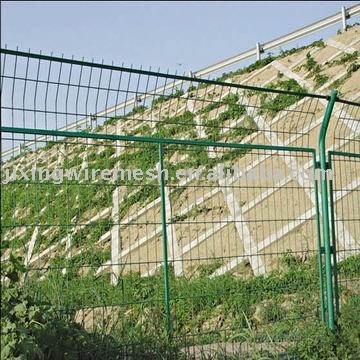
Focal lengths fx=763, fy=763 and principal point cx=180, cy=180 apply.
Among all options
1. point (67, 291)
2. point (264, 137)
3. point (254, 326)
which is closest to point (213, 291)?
point (254, 326)

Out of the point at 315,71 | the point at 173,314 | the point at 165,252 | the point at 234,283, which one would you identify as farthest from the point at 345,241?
the point at 315,71

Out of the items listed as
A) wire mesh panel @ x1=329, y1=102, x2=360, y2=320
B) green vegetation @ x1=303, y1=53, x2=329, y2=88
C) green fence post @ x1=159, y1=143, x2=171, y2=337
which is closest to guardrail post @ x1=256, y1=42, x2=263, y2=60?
green vegetation @ x1=303, y1=53, x2=329, y2=88

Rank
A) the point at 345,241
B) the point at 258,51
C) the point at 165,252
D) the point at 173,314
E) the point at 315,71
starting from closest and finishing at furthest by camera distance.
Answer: the point at 165,252
the point at 173,314
the point at 345,241
the point at 315,71
the point at 258,51

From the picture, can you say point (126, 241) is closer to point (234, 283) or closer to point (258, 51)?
point (234, 283)

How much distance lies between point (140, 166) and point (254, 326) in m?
1.67

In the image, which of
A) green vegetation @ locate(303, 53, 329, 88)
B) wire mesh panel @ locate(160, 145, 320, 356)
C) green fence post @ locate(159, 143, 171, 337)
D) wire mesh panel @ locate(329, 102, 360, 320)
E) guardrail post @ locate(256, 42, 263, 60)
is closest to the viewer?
green fence post @ locate(159, 143, 171, 337)

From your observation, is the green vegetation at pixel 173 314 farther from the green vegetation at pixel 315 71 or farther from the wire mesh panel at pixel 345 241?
the green vegetation at pixel 315 71

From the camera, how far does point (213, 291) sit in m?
6.20

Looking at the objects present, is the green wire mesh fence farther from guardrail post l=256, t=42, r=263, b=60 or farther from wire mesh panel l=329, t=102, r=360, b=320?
guardrail post l=256, t=42, r=263, b=60

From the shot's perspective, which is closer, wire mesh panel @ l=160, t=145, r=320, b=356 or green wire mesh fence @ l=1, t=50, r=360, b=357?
green wire mesh fence @ l=1, t=50, r=360, b=357

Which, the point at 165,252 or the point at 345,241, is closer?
the point at 165,252

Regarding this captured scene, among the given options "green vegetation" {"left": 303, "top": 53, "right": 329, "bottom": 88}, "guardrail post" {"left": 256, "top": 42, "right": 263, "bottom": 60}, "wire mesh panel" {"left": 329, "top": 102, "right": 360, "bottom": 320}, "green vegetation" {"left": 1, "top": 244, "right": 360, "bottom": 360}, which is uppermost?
"guardrail post" {"left": 256, "top": 42, "right": 263, "bottom": 60}

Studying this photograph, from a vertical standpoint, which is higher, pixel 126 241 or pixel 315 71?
pixel 315 71

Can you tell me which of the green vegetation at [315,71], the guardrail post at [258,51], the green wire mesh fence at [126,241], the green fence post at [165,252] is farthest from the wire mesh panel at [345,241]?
the guardrail post at [258,51]
